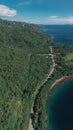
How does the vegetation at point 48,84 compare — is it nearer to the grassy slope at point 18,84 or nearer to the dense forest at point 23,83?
the dense forest at point 23,83

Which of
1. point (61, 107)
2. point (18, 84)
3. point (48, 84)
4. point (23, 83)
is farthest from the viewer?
point (48, 84)

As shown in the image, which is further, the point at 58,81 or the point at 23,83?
the point at 58,81

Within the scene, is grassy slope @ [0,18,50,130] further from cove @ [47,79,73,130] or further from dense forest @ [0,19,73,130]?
cove @ [47,79,73,130]

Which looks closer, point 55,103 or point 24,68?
point 55,103

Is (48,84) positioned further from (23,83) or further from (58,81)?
(23,83)

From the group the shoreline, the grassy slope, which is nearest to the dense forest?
the grassy slope

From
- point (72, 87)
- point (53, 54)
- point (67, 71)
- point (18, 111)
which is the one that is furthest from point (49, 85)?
point (53, 54)

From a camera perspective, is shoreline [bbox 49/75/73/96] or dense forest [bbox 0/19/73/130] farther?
shoreline [bbox 49/75/73/96]

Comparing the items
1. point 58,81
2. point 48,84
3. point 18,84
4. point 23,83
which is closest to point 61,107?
point 48,84

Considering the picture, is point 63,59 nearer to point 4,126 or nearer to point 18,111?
point 18,111
